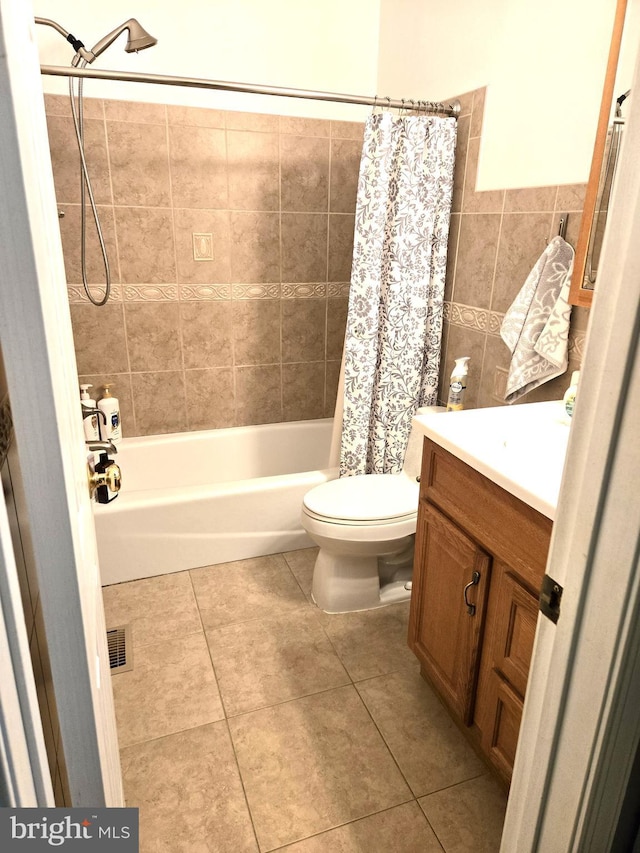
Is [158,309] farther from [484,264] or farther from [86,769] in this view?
[86,769]

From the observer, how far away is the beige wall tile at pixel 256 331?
2.84 metres

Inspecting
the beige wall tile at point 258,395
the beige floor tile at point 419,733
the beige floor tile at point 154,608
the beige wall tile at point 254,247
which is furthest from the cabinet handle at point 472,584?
the beige wall tile at point 254,247

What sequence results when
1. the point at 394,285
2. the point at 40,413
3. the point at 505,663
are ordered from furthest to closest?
the point at 394,285 < the point at 505,663 < the point at 40,413

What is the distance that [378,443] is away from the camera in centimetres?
248

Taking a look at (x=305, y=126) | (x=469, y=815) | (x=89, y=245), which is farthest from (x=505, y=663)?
(x=305, y=126)

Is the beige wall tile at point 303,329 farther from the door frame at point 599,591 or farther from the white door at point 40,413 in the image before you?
the door frame at point 599,591

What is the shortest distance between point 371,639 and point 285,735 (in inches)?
19.4

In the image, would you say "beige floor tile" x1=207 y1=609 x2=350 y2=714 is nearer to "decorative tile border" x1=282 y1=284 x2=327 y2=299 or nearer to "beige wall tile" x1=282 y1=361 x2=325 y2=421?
"beige wall tile" x1=282 y1=361 x2=325 y2=421

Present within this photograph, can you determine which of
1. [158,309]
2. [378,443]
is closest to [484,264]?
[378,443]

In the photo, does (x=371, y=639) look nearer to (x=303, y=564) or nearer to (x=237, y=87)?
(x=303, y=564)

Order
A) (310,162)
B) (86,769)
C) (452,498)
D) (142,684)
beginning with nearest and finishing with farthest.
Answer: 1. (86,769)
2. (452,498)
3. (142,684)
4. (310,162)

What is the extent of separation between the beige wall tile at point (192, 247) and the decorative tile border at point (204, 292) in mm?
19

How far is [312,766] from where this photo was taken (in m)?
1.57

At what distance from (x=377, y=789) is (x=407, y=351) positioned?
5.11 feet
